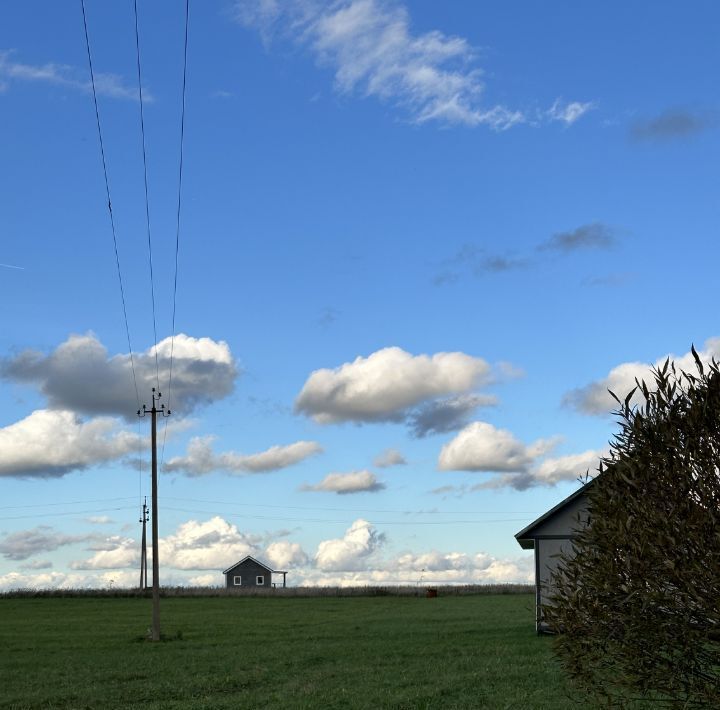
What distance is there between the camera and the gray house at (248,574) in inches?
4956

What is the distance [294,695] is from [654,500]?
15.1 meters

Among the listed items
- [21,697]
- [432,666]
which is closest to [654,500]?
[432,666]

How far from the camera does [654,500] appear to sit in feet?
45.7

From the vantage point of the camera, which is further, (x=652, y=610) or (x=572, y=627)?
(x=572, y=627)

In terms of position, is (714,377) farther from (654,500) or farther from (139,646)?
(139,646)

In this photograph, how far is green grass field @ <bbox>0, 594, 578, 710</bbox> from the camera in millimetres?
25266

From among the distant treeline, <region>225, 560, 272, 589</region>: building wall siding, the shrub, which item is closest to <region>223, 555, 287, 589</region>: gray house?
<region>225, 560, 272, 589</region>: building wall siding

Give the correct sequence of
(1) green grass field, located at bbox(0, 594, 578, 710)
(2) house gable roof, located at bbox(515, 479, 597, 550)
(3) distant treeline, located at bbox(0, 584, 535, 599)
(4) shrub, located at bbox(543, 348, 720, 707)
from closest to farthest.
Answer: (4) shrub, located at bbox(543, 348, 720, 707)
(1) green grass field, located at bbox(0, 594, 578, 710)
(2) house gable roof, located at bbox(515, 479, 597, 550)
(3) distant treeline, located at bbox(0, 584, 535, 599)

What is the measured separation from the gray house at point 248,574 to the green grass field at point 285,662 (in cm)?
5765

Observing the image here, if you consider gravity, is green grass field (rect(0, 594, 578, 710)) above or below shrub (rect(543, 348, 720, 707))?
below

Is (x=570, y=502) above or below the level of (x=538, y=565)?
above

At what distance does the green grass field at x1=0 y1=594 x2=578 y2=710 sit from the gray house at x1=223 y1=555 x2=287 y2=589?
5765cm

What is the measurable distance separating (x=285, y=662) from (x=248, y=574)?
9424cm

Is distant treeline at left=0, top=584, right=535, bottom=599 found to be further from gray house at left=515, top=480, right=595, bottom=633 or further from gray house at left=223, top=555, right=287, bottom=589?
gray house at left=515, top=480, right=595, bottom=633
